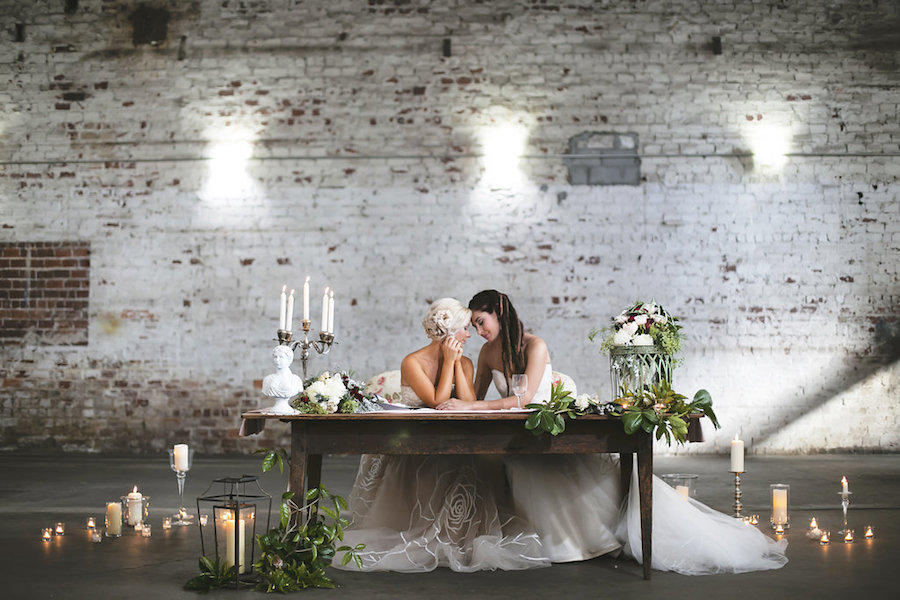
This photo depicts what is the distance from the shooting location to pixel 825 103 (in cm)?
813

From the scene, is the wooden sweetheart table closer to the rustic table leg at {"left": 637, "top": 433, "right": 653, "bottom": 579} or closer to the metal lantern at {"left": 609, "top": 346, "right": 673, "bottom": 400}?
the rustic table leg at {"left": 637, "top": 433, "right": 653, "bottom": 579}

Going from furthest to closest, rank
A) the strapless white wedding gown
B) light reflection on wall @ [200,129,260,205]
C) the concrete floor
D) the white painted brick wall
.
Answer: light reflection on wall @ [200,129,260,205], the white painted brick wall, the strapless white wedding gown, the concrete floor

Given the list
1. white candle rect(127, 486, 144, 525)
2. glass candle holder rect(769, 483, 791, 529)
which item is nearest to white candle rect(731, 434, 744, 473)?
glass candle holder rect(769, 483, 791, 529)

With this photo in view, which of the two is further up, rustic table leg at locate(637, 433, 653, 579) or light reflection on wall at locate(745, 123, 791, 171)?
light reflection on wall at locate(745, 123, 791, 171)

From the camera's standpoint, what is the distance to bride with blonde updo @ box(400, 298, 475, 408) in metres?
3.57

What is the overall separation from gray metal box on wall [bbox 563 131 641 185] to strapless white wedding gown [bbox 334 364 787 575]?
4.63 metres

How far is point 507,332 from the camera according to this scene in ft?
12.8

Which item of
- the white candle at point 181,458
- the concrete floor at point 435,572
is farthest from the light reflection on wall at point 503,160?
the white candle at point 181,458

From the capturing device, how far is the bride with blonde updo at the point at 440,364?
11.7ft

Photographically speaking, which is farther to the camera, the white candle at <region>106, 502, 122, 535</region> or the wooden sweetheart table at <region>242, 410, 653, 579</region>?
the white candle at <region>106, 502, 122, 535</region>

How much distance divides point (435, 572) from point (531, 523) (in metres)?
0.46

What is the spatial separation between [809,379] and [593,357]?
1978mm

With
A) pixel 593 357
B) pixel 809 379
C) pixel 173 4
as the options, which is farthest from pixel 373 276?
pixel 809 379

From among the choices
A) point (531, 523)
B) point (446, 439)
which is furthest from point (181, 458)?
point (531, 523)
